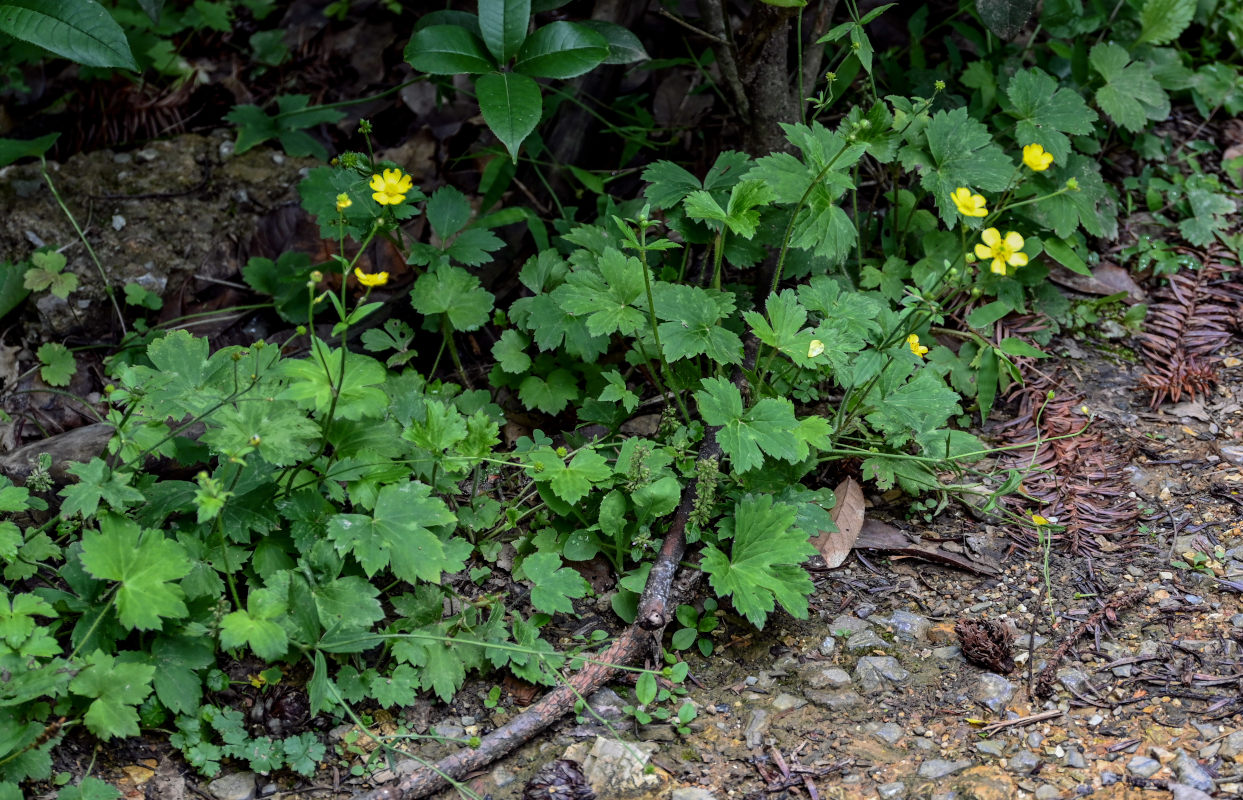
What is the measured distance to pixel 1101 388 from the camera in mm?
2885

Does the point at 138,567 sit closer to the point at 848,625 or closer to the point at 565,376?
the point at 565,376

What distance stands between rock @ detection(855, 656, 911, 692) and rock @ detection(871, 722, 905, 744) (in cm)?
10

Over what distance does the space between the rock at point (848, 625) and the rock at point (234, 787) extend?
1.35m

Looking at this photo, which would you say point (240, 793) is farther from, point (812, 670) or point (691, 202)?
point (691, 202)

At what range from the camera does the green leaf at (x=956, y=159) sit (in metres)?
2.72

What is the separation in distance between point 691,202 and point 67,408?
2117 mm

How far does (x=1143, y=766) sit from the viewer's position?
181cm

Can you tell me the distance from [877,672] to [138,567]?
5.40 feet

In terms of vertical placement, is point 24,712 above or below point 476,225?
below

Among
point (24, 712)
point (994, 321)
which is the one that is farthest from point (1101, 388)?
point (24, 712)

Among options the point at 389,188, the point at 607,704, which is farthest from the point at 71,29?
the point at 607,704

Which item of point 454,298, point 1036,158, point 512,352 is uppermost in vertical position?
point 1036,158

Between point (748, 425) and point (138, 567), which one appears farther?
point (748, 425)

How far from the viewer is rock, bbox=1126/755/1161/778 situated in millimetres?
1793
